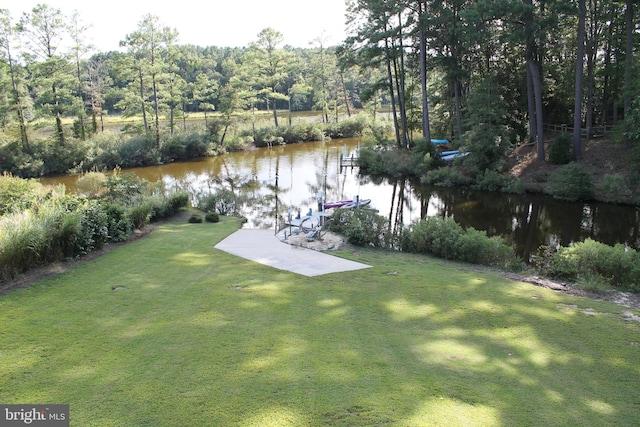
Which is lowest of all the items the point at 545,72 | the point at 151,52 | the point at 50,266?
the point at 50,266

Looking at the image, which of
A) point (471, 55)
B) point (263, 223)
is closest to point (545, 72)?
point (471, 55)

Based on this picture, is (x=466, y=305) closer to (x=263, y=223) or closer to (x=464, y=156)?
(x=263, y=223)

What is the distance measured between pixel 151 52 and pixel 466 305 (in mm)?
35533

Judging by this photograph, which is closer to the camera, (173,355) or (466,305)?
A: (173,355)

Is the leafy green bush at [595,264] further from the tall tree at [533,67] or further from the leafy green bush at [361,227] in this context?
the tall tree at [533,67]

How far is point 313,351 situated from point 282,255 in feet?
18.7

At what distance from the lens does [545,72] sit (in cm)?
2792

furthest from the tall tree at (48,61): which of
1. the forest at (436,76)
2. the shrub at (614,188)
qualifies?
the shrub at (614,188)

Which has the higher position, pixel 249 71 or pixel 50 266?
pixel 249 71

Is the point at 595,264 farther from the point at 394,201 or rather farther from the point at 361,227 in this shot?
the point at 394,201

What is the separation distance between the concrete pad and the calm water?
11.9 feet

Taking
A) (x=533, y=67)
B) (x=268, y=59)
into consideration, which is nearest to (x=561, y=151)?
(x=533, y=67)

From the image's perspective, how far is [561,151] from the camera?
875 inches

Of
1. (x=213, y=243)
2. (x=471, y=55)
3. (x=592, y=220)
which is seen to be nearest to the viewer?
(x=213, y=243)
